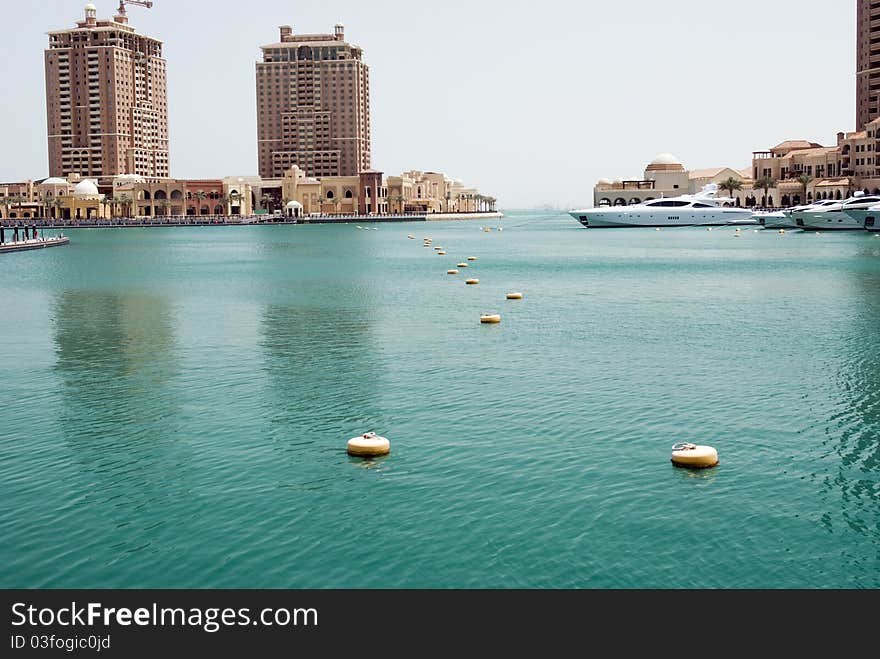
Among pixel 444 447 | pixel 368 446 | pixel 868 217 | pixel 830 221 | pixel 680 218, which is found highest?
pixel 680 218

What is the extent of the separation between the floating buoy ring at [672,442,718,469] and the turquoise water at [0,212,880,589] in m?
0.30

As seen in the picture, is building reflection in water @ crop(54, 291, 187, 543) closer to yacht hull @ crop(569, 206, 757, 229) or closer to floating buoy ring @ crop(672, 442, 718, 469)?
floating buoy ring @ crop(672, 442, 718, 469)

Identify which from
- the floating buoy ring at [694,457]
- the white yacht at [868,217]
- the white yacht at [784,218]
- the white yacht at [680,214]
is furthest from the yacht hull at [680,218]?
the floating buoy ring at [694,457]

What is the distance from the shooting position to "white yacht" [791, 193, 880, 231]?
5344 inches

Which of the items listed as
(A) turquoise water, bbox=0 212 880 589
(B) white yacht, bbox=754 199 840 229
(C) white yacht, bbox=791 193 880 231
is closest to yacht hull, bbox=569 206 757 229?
(B) white yacht, bbox=754 199 840 229

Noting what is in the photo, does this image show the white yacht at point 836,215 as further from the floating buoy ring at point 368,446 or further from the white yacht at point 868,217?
the floating buoy ring at point 368,446

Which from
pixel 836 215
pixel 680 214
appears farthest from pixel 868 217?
pixel 680 214

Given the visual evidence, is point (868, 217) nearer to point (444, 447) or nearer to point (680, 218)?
point (680, 218)

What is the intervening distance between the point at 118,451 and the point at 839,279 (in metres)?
54.5

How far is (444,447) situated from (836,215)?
12830 cm

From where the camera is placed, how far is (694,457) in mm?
21219

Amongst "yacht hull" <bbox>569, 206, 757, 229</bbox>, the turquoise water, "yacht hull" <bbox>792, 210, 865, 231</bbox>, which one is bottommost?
the turquoise water
